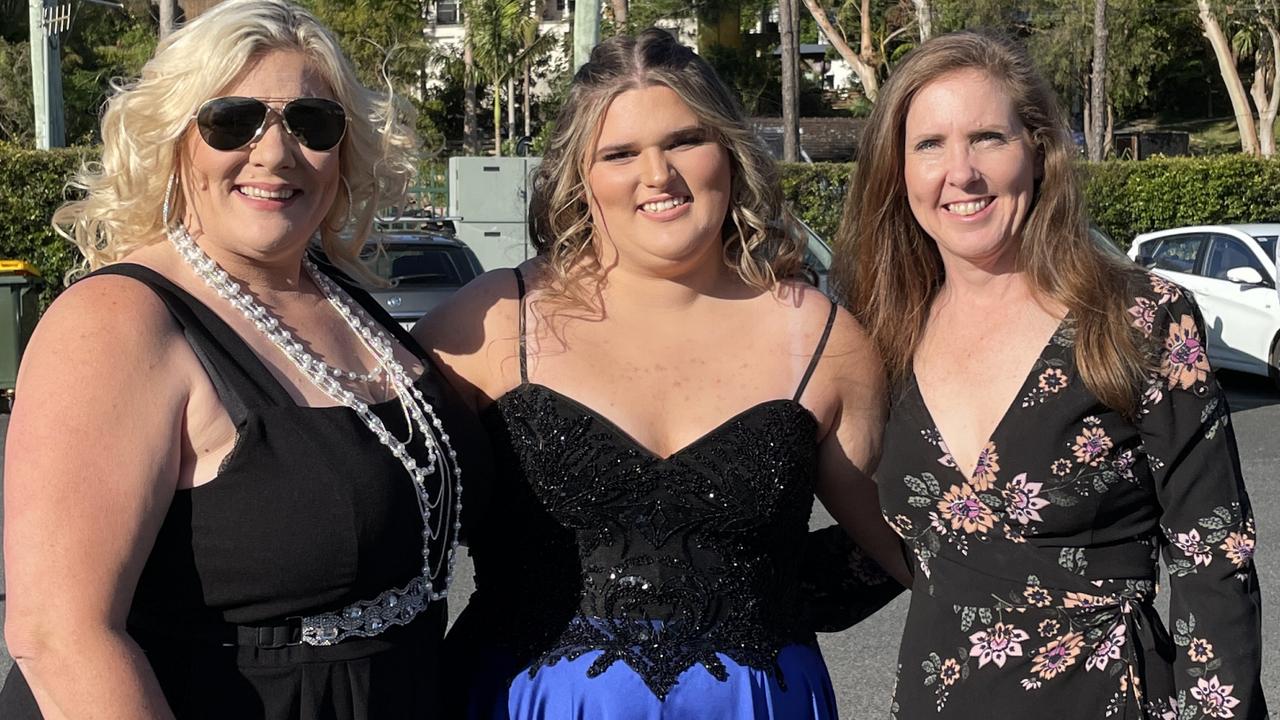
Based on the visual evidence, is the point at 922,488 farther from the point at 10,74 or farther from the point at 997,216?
the point at 10,74

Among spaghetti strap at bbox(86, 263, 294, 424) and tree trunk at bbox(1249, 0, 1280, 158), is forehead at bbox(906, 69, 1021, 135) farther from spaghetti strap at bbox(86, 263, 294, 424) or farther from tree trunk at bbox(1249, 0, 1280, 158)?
tree trunk at bbox(1249, 0, 1280, 158)

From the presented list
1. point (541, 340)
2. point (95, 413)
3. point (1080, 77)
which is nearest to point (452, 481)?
point (541, 340)

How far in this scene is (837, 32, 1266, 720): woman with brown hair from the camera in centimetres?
238

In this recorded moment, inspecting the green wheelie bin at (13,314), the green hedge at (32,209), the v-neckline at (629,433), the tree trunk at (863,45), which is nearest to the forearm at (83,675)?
the v-neckline at (629,433)

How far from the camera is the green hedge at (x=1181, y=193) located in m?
20.5

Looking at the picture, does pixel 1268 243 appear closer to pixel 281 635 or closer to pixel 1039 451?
pixel 1039 451

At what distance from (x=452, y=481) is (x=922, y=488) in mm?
946

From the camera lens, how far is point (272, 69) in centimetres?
230

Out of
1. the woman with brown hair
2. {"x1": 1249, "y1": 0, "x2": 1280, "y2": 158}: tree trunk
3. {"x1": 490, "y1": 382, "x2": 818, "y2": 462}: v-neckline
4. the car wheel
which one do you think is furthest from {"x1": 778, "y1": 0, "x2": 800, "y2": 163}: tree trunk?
{"x1": 490, "y1": 382, "x2": 818, "y2": 462}: v-neckline

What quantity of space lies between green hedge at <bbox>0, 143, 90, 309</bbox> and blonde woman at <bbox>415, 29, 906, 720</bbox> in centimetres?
1364

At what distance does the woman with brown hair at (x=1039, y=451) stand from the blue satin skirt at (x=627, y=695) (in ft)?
0.89

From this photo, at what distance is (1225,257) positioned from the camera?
13.3 metres

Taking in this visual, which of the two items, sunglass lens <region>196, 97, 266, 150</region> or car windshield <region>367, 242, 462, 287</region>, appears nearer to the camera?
sunglass lens <region>196, 97, 266, 150</region>

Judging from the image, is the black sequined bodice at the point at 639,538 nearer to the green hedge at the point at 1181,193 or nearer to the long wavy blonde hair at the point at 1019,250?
the long wavy blonde hair at the point at 1019,250
